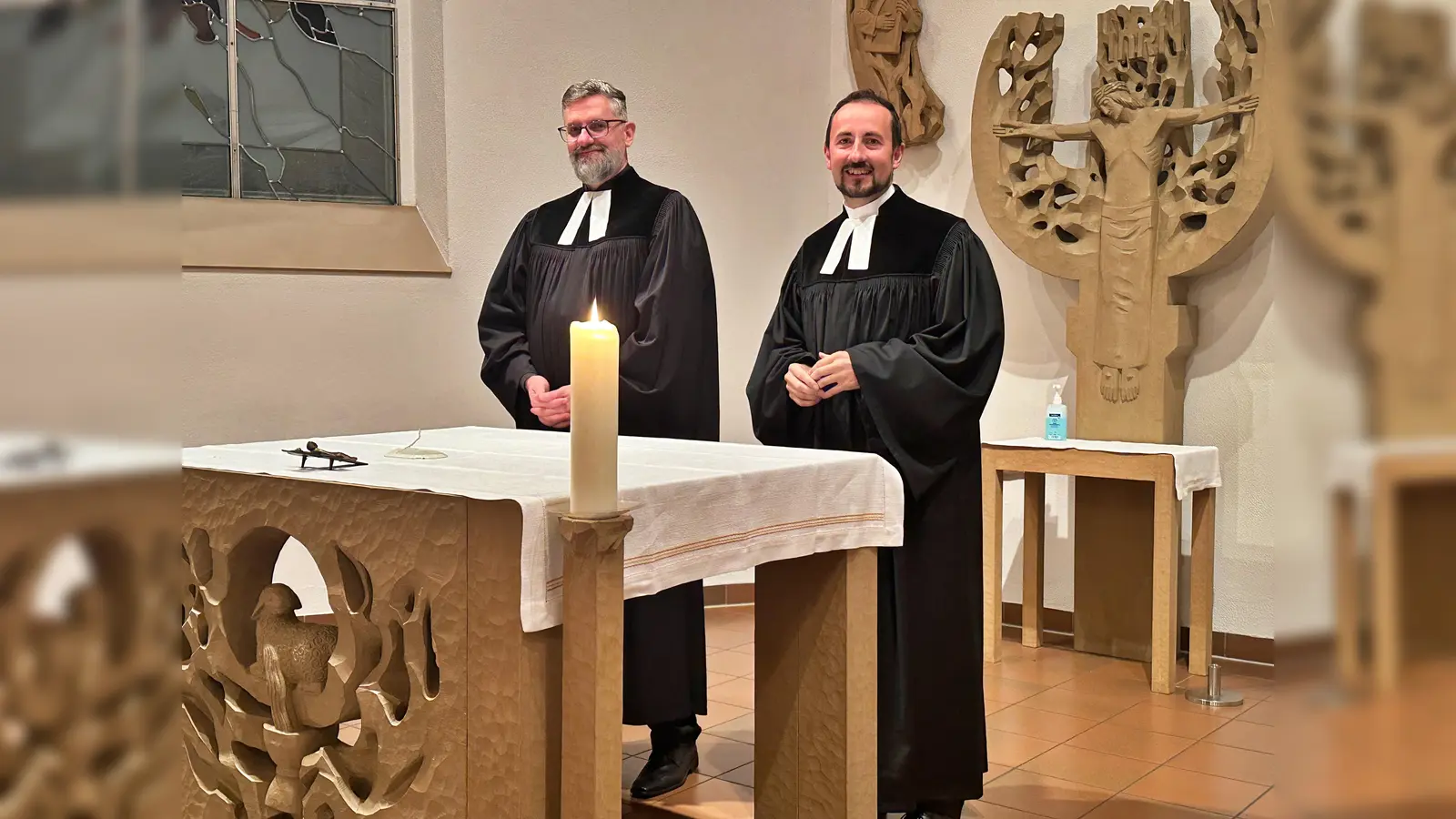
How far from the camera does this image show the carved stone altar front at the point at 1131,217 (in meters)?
5.20

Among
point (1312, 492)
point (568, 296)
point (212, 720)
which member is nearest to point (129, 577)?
point (1312, 492)

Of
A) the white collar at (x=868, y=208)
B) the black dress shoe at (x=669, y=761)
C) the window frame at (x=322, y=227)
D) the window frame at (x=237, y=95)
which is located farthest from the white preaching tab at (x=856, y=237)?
the window frame at (x=237, y=95)

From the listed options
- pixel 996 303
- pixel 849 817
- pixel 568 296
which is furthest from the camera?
pixel 568 296

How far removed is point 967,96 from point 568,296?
293 centimetres

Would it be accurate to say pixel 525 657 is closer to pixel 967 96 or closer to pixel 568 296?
pixel 568 296

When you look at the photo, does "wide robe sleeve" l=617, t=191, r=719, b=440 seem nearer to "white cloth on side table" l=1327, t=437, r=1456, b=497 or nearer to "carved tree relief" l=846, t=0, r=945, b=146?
"carved tree relief" l=846, t=0, r=945, b=146

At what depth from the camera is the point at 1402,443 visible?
200mm

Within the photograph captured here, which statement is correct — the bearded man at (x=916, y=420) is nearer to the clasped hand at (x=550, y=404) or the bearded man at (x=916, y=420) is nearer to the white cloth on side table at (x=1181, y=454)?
the clasped hand at (x=550, y=404)

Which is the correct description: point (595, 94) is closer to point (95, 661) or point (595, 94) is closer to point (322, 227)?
point (322, 227)

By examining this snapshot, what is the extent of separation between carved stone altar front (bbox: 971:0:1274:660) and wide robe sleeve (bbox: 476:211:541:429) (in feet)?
→ 7.93

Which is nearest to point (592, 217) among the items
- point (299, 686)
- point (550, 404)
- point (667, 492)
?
point (550, 404)

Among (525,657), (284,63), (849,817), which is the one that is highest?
(284,63)

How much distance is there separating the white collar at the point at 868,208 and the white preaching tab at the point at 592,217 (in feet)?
2.79

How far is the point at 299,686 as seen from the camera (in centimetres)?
237
